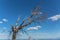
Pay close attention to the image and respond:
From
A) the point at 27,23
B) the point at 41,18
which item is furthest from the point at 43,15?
the point at 27,23

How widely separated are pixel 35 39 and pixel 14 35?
Answer: 155cm

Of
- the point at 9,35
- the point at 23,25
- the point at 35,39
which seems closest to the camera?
the point at 23,25

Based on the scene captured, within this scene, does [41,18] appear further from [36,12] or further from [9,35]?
[9,35]

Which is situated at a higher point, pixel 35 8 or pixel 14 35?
pixel 35 8

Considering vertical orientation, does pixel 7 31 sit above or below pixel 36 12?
below

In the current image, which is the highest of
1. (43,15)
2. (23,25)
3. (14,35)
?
(43,15)

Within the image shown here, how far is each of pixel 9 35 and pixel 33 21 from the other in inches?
34.7

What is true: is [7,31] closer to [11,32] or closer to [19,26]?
[11,32]

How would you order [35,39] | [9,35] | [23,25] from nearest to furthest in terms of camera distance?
[23,25], [9,35], [35,39]

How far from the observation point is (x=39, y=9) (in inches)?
169

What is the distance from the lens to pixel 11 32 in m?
4.40

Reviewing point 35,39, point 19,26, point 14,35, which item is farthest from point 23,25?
point 35,39

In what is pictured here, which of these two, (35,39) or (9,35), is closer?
(9,35)

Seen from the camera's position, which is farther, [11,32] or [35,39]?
[35,39]
